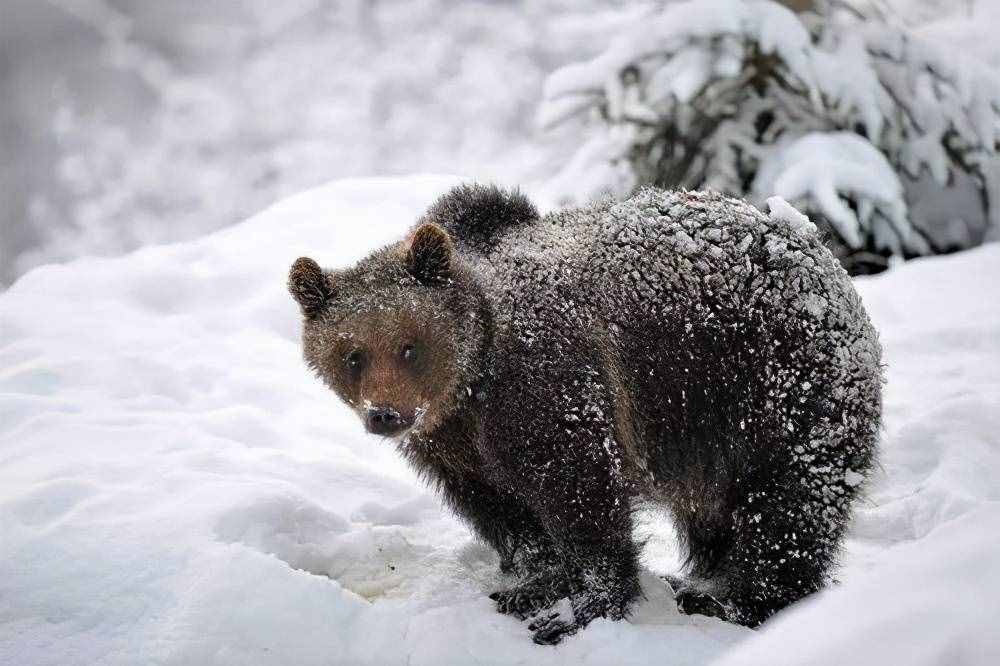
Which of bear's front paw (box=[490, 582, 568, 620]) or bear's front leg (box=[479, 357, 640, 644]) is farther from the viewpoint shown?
bear's front paw (box=[490, 582, 568, 620])

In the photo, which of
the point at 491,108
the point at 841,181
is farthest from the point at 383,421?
the point at 491,108

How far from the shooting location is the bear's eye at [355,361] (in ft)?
10.9

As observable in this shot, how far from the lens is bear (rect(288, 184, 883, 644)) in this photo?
3.30 m

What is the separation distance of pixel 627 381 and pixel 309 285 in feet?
3.99

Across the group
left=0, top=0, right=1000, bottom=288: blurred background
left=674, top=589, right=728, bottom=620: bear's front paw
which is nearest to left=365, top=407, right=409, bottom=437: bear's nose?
left=674, top=589, right=728, bottom=620: bear's front paw

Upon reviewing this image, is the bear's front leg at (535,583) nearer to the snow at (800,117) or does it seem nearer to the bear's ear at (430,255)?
the bear's ear at (430,255)

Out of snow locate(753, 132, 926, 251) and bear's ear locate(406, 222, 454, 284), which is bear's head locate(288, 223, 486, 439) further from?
snow locate(753, 132, 926, 251)

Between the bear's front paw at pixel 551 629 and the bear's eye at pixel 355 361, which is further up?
the bear's eye at pixel 355 361

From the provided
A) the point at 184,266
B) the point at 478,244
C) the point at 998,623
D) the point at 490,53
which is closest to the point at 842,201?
the point at 478,244

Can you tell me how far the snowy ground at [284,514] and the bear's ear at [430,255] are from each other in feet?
3.57

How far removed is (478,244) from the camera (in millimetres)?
3773

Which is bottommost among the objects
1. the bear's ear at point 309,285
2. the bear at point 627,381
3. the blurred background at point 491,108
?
the blurred background at point 491,108

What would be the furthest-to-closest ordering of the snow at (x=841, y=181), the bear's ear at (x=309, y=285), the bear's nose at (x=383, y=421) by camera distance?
1. the snow at (x=841, y=181)
2. the bear's ear at (x=309, y=285)
3. the bear's nose at (x=383, y=421)

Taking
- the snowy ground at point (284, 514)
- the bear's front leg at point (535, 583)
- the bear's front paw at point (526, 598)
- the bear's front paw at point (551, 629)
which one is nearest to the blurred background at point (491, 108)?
the snowy ground at point (284, 514)
